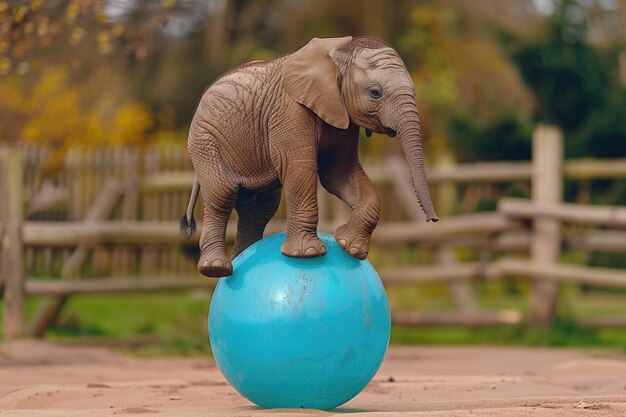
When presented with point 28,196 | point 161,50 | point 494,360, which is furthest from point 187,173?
point 161,50

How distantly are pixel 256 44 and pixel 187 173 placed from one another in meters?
11.6

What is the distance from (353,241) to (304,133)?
1.99 feet

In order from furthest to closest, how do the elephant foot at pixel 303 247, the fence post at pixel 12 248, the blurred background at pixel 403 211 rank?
the blurred background at pixel 403 211 → the fence post at pixel 12 248 → the elephant foot at pixel 303 247

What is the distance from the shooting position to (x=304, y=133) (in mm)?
6035

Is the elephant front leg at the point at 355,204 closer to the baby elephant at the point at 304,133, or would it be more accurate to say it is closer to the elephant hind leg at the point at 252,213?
the baby elephant at the point at 304,133

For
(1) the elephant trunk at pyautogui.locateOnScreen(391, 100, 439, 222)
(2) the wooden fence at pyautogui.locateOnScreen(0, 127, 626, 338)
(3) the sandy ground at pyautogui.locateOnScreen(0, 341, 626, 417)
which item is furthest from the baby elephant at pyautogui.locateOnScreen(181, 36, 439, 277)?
(2) the wooden fence at pyautogui.locateOnScreen(0, 127, 626, 338)

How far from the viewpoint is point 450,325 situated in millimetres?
12484

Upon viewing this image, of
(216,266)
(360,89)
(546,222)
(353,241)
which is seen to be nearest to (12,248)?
(546,222)

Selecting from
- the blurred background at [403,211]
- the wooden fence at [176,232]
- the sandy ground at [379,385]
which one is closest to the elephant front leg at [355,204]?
the sandy ground at [379,385]

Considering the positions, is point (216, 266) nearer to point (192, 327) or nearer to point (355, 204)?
point (355, 204)

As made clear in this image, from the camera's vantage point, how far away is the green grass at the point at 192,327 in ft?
37.8

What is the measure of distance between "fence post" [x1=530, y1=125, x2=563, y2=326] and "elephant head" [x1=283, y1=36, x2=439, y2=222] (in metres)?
6.25

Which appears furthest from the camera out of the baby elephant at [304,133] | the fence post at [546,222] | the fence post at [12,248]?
the fence post at [546,222]

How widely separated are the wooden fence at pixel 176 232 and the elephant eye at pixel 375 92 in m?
5.99
